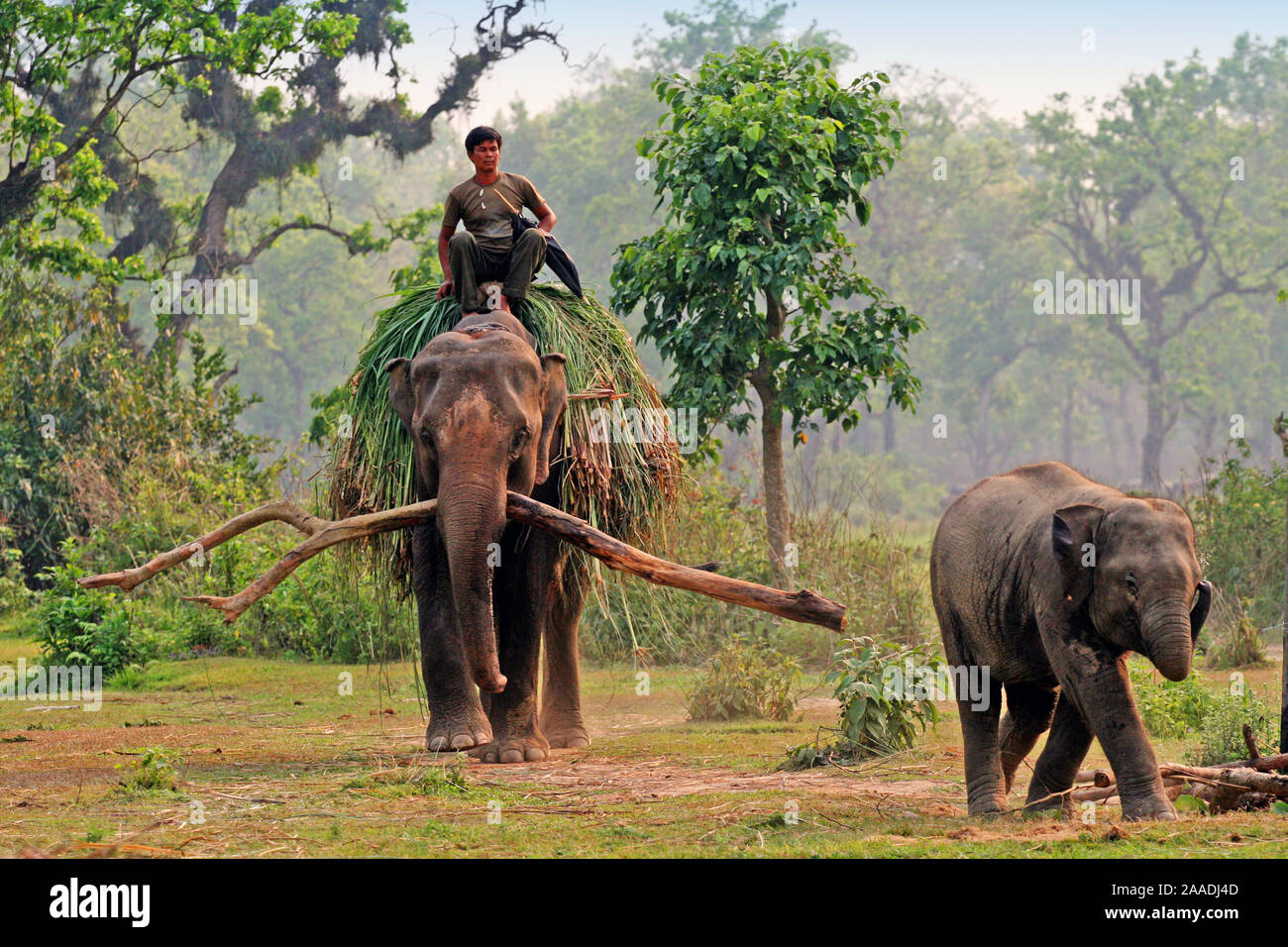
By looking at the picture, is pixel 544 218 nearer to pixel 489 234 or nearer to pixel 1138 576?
pixel 489 234

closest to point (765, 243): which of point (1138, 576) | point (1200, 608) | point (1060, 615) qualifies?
point (1060, 615)

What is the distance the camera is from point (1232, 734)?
9.23 metres

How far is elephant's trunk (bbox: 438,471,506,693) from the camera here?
831 cm

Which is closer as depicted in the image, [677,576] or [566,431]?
[677,576]

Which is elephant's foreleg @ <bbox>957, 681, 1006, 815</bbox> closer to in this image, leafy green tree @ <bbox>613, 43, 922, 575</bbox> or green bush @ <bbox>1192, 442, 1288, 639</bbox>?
leafy green tree @ <bbox>613, 43, 922, 575</bbox>

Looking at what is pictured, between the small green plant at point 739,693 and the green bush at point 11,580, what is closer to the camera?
the small green plant at point 739,693

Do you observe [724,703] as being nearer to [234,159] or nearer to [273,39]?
[273,39]

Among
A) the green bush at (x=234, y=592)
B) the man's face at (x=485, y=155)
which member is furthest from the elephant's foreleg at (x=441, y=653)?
the green bush at (x=234, y=592)

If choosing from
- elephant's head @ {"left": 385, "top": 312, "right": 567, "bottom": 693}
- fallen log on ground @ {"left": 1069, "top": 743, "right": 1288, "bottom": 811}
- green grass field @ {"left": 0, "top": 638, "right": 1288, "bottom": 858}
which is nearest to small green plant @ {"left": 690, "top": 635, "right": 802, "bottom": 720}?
green grass field @ {"left": 0, "top": 638, "right": 1288, "bottom": 858}

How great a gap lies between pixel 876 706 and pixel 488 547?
3239 millimetres

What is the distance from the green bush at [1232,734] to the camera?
9172mm

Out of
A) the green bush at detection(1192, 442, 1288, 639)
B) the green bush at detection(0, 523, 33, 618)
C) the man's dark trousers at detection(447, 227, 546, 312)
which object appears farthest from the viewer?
the green bush at detection(0, 523, 33, 618)

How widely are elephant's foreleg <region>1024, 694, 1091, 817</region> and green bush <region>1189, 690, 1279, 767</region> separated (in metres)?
1.60

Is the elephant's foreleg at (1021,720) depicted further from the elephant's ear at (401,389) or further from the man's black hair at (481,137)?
the man's black hair at (481,137)
